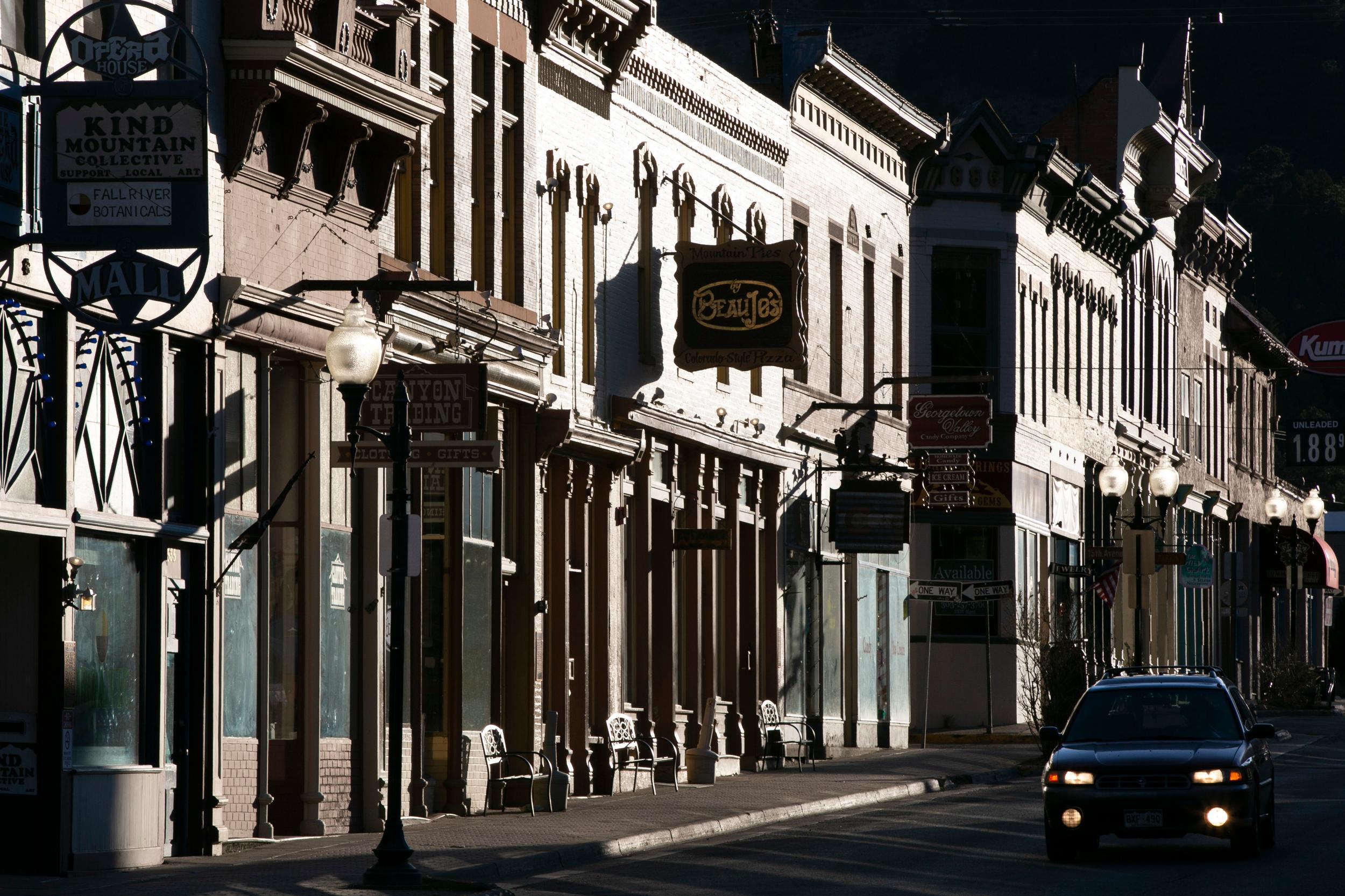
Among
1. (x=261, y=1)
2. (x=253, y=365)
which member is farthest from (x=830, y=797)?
(x=261, y=1)

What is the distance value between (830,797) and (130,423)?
1121 centimetres

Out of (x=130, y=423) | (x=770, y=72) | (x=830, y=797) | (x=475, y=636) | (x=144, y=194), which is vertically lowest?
(x=830, y=797)

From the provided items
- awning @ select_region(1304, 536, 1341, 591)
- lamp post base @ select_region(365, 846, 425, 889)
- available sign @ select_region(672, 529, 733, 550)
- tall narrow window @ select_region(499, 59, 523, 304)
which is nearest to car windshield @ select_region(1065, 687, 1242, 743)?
lamp post base @ select_region(365, 846, 425, 889)

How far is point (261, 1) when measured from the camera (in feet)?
66.9

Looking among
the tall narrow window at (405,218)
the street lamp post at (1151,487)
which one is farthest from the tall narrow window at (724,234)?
the tall narrow window at (405,218)

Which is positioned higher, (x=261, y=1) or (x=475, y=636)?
(x=261, y=1)

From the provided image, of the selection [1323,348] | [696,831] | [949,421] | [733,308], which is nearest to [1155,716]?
[696,831]

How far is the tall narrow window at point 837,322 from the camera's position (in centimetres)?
3794

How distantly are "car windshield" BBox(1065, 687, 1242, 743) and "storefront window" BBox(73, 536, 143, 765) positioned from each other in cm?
766

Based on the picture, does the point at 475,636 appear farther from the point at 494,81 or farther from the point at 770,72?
the point at 770,72

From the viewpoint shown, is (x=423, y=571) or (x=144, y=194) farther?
(x=423, y=571)

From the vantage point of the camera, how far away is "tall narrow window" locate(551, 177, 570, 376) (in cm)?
2789

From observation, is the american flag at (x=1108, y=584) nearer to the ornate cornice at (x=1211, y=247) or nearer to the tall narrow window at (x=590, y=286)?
the tall narrow window at (x=590, y=286)

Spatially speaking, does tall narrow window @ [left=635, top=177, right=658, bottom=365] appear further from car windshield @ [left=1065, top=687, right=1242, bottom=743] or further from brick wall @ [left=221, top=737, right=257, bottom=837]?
car windshield @ [left=1065, top=687, right=1242, bottom=743]
